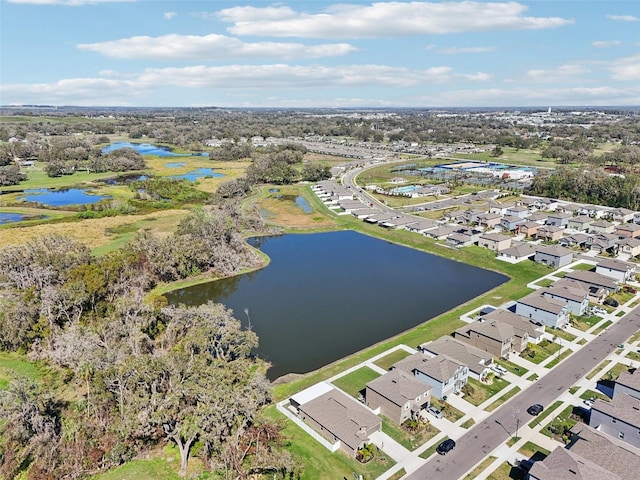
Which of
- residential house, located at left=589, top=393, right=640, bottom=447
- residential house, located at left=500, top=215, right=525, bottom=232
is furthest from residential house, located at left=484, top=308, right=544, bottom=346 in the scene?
residential house, located at left=500, top=215, right=525, bottom=232

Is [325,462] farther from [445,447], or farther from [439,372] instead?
[439,372]

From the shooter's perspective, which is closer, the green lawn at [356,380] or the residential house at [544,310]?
the green lawn at [356,380]

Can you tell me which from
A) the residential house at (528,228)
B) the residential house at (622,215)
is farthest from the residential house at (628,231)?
the residential house at (528,228)

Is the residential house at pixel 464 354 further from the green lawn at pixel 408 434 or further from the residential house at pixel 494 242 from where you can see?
the residential house at pixel 494 242

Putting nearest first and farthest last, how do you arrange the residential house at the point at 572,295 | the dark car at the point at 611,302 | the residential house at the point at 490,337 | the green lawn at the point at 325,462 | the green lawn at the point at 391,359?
the green lawn at the point at 325,462 → the green lawn at the point at 391,359 → the residential house at the point at 490,337 → the residential house at the point at 572,295 → the dark car at the point at 611,302

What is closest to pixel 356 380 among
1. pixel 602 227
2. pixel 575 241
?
pixel 575 241

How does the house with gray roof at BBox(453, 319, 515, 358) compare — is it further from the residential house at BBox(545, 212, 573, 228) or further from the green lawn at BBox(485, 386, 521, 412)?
the residential house at BBox(545, 212, 573, 228)
